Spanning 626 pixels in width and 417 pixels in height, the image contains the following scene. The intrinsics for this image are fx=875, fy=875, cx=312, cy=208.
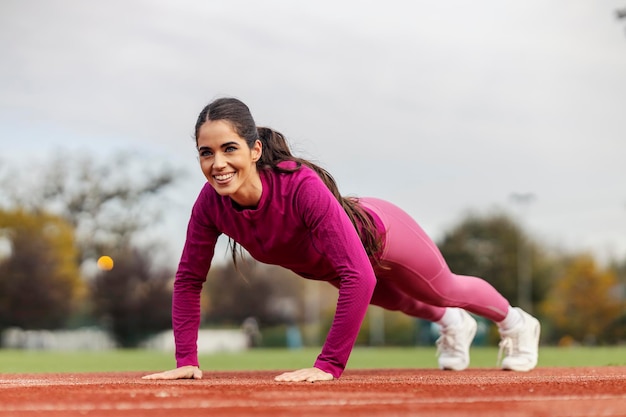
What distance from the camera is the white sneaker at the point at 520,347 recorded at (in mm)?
6633

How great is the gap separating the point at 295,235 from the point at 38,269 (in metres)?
39.8

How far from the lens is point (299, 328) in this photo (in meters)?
46.6

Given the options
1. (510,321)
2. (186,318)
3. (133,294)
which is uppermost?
(133,294)

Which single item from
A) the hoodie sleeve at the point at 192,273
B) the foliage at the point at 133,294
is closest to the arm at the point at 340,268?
the hoodie sleeve at the point at 192,273

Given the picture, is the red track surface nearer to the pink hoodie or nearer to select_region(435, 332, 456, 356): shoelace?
the pink hoodie

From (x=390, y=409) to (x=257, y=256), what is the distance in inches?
90.0

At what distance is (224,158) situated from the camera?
15.1ft

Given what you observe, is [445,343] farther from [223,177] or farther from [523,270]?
[523,270]

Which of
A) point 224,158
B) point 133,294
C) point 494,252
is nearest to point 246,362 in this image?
point 224,158

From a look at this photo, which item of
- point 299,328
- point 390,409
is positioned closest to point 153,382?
point 390,409

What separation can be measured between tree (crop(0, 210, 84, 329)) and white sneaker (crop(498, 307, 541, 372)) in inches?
1455

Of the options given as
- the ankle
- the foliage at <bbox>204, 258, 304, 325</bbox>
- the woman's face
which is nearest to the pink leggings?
the ankle

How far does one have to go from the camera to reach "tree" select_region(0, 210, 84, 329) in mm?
41281

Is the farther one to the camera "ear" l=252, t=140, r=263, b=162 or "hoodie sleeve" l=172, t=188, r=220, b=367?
"hoodie sleeve" l=172, t=188, r=220, b=367
